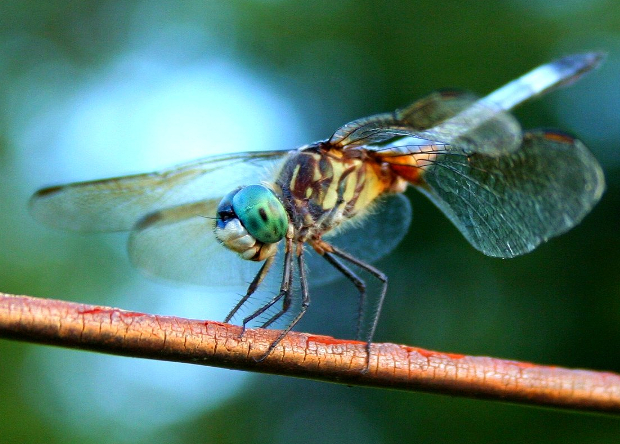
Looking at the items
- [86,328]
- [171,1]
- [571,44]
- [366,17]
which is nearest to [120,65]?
[171,1]

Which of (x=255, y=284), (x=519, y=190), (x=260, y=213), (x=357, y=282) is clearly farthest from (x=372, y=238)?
(x=260, y=213)

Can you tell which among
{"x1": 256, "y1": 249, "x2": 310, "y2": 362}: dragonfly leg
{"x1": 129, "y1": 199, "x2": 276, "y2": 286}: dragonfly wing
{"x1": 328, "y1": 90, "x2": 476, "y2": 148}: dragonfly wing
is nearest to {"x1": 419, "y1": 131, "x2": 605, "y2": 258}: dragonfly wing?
Result: {"x1": 328, "y1": 90, "x2": 476, "y2": 148}: dragonfly wing

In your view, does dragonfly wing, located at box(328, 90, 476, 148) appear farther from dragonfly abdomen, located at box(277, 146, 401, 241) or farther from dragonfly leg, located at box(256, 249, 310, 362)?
dragonfly leg, located at box(256, 249, 310, 362)

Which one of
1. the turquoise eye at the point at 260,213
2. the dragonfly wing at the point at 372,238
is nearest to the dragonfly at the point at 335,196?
the turquoise eye at the point at 260,213

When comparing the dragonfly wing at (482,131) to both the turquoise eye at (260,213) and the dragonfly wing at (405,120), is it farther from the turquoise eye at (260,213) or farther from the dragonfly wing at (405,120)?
the turquoise eye at (260,213)

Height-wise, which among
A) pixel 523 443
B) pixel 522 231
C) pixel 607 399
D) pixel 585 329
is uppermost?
pixel 522 231

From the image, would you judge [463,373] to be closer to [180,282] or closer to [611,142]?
[180,282]

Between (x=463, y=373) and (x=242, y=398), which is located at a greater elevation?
(x=463, y=373)
